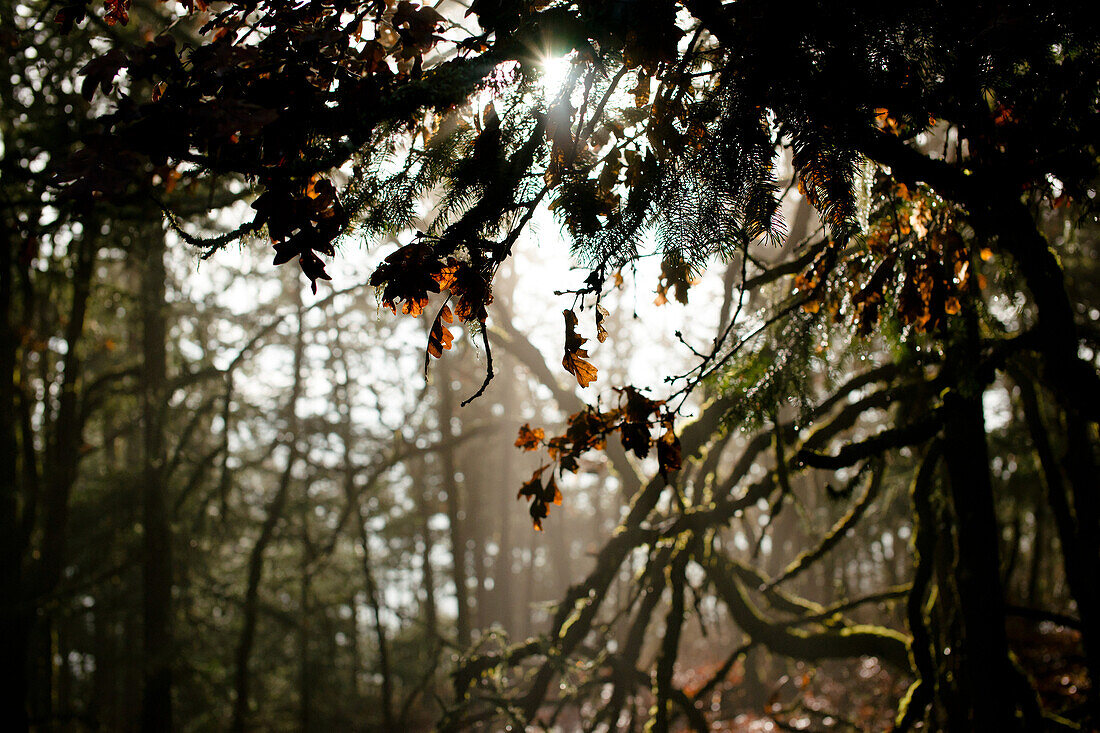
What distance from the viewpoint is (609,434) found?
2.65 metres

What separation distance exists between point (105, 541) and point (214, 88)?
38.0ft

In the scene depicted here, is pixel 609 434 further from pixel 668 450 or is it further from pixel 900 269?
pixel 900 269

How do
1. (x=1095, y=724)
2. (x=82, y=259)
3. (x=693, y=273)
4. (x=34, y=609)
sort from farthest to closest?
1. (x=82, y=259)
2. (x=34, y=609)
3. (x=1095, y=724)
4. (x=693, y=273)

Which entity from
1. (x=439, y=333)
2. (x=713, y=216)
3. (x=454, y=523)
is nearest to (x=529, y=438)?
(x=439, y=333)

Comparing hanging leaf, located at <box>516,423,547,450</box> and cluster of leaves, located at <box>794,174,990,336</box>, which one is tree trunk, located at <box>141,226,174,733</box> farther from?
cluster of leaves, located at <box>794,174,990,336</box>

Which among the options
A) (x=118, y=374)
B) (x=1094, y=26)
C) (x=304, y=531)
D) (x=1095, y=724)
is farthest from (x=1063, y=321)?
(x=118, y=374)

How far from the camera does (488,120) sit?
81.7 inches

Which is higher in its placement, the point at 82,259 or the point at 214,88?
the point at 82,259

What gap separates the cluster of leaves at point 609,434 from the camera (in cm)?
248

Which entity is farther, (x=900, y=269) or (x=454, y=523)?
(x=454, y=523)

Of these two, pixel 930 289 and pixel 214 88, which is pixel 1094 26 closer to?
pixel 930 289

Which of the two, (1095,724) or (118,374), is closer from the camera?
(1095,724)

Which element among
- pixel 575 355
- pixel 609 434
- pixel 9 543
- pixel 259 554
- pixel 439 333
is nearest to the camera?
pixel 439 333

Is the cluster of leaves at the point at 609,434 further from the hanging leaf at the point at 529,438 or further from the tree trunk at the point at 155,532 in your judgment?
the tree trunk at the point at 155,532
